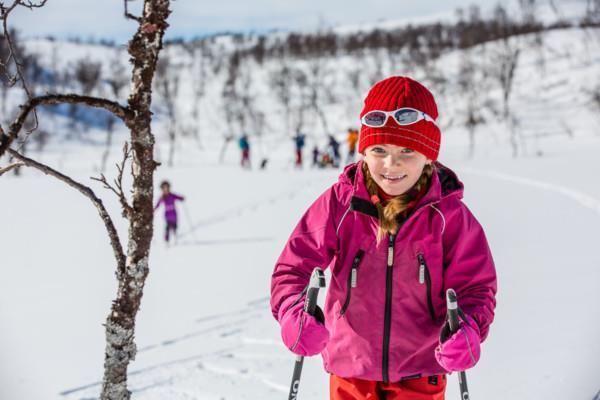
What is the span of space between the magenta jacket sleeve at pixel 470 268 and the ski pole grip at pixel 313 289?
43 cm

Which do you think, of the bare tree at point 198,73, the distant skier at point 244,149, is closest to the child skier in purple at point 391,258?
the distant skier at point 244,149

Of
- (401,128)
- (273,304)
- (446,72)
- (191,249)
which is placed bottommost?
(191,249)

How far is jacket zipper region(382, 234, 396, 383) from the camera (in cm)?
177

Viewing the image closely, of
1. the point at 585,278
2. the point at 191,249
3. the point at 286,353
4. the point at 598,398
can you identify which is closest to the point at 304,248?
the point at 598,398

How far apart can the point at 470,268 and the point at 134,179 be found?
112 cm

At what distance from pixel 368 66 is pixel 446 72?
11350 mm

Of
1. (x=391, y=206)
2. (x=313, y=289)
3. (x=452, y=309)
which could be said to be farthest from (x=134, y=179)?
(x=452, y=309)

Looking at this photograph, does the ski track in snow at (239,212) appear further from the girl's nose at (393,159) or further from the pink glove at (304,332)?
the pink glove at (304,332)

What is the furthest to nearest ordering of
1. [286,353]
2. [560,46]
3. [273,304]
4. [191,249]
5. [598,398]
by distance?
[560,46], [191,249], [286,353], [598,398], [273,304]

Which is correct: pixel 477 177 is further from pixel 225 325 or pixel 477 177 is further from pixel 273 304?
pixel 273 304

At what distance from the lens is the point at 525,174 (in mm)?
15797

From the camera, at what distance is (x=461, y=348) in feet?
5.10

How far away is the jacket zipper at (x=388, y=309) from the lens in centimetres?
177

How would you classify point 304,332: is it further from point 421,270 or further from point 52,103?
point 52,103
